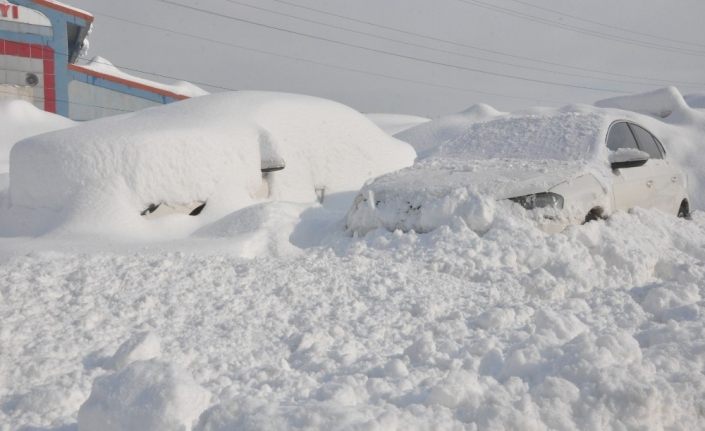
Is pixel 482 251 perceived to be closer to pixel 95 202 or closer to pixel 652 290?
pixel 652 290

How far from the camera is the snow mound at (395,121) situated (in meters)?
26.4

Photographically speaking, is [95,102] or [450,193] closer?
[450,193]

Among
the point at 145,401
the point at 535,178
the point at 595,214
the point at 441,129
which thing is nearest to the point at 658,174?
the point at 595,214

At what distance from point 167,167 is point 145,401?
12.7 ft

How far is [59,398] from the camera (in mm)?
2709

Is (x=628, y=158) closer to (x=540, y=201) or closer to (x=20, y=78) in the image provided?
(x=540, y=201)

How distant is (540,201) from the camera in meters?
5.17

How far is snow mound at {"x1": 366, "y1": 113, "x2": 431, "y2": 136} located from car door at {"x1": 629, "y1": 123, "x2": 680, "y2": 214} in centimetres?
1784

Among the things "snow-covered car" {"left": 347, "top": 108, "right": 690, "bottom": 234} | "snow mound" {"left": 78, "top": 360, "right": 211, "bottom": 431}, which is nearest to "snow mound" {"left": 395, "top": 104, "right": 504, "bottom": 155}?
"snow-covered car" {"left": 347, "top": 108, "right": 690, "bottom": 234}

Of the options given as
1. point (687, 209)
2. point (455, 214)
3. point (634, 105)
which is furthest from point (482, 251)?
point (634, 105)

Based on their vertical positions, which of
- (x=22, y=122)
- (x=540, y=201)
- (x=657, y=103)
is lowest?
(x=22, y=122)

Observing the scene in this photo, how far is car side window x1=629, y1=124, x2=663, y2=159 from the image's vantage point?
6.99 m

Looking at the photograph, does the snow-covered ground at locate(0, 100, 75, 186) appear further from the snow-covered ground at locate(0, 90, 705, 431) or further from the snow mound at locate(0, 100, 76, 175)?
the snow-covered ground at locate(0, 90, 705, 431)

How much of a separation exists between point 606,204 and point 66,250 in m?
4.54
